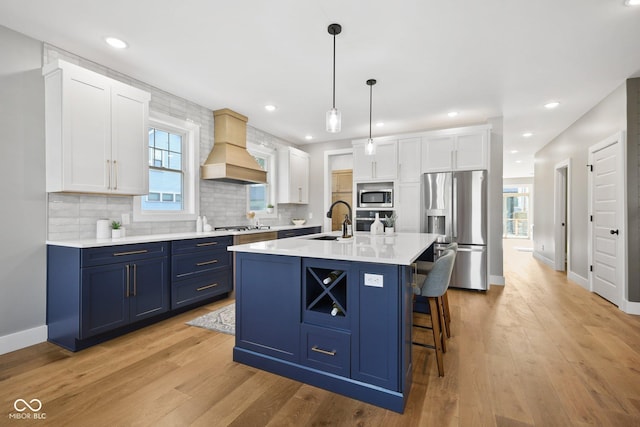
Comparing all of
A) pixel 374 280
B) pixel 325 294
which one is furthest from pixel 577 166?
pixel 325 294

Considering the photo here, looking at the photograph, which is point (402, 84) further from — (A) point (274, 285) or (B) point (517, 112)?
(A) point (274, 285)

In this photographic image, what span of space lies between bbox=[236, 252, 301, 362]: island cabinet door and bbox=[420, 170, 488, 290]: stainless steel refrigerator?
10.5 ft

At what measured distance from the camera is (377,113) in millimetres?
4766

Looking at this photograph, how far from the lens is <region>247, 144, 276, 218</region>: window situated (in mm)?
5492

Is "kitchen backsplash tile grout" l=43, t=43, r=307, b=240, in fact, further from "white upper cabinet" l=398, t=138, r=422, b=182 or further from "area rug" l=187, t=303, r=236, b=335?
"white upper cabinet" l=398, t=138, r=422, b=182

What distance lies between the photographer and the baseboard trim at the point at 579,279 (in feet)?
15.2

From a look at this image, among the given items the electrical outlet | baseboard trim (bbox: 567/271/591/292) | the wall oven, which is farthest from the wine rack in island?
baseboard trim (bbox: 567/271/591/292)

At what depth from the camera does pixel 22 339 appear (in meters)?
2.58

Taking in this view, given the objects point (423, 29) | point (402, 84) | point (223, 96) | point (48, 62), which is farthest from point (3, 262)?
point (402, 84)

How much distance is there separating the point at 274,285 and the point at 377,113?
353 cm

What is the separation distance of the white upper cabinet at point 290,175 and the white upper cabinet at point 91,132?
3028mm

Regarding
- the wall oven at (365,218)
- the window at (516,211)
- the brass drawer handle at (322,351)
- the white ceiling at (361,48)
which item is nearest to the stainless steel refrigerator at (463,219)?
the wall oven at (365,218)

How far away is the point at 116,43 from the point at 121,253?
1.93m

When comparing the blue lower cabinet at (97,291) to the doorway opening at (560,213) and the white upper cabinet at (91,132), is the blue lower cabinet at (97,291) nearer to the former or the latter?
the white upper cabinet at (91,132)
